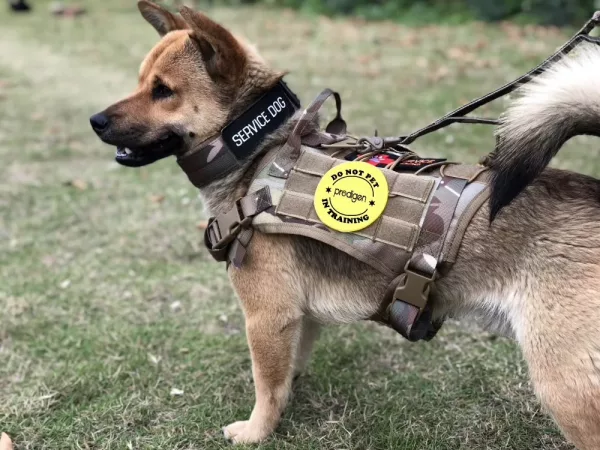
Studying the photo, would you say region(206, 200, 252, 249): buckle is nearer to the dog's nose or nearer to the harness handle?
the harness handle

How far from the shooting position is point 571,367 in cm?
206

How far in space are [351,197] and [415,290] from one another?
45cm

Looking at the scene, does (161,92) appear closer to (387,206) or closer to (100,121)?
(100,121)

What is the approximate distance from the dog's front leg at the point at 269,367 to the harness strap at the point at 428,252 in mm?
528

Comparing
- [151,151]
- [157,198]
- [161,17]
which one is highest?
[161,17]

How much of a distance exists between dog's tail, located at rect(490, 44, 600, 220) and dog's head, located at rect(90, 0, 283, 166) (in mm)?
1106

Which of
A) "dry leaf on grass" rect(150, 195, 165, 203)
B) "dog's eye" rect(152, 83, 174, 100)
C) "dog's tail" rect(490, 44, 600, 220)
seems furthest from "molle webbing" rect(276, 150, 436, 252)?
"dry leaf on grass" rect(150, 195, 165, 203)

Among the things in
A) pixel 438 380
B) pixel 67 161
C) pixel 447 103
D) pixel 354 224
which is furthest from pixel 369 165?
pixel 447 103

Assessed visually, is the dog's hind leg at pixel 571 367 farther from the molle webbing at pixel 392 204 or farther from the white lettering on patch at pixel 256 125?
the white lettering on patch at pixel 256 125

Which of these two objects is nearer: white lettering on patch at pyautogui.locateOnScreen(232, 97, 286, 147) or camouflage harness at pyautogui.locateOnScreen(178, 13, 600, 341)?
camouflage harness at pyautogui.locateOnScreen(178, 13, 600, 341)

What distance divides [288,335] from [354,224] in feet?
2.09

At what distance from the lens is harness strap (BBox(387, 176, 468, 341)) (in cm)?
227

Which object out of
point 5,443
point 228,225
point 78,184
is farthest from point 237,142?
point 78,184

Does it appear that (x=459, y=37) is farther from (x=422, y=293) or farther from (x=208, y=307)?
(x=422, y=293)
